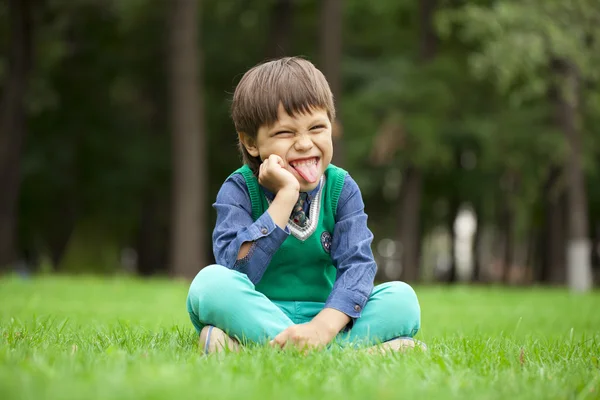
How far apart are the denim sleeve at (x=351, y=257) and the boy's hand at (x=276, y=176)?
0.39 metres

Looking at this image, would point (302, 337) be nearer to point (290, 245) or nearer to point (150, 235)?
point (290, 245)

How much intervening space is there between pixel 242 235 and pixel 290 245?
1.08ft

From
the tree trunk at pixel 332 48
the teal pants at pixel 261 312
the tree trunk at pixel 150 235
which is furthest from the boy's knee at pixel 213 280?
the tree trunk at pixel 150 235

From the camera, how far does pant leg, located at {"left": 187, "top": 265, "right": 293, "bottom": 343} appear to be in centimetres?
352

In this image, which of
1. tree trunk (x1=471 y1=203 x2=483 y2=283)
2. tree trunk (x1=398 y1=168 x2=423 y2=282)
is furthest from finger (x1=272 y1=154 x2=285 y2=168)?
tree trunk (x1=471 y1=203 x2=483 y2=283)

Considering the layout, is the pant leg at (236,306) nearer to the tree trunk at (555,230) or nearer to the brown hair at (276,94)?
the brown hair at (276,94)

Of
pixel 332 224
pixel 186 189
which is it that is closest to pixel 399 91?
pixel 186 189

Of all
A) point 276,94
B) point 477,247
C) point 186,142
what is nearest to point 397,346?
point 276,94

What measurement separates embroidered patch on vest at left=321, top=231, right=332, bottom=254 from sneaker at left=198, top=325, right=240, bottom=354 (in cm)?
69

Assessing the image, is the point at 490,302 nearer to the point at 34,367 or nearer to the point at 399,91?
the point at 399,91

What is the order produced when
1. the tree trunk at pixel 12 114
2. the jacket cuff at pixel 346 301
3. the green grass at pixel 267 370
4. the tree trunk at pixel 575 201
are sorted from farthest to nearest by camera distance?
the tree trunk at pixel 12 114
the tree trunk at pixel 575 201
the jacket cuff at pixel 346 301
the green grass at pixel 267 370

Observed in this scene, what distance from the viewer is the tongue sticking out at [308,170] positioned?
12.4 ft

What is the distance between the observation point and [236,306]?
3520 mm

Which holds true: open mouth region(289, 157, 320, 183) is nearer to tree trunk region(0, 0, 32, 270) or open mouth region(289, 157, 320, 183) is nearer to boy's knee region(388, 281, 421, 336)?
boy's knee region(388, 281, 421, 336)
